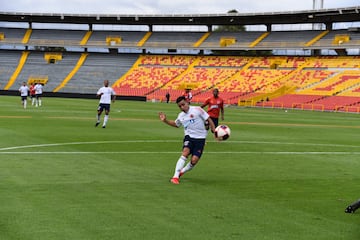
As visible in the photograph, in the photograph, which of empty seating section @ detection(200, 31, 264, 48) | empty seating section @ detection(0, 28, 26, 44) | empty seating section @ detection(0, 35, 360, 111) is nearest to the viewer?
empty seating section @ detection(0, 35, 360, 111)

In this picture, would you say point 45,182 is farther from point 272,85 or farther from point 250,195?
point 272,85

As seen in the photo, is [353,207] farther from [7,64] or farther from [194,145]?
[7,64]

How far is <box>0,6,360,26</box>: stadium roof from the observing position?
240 ft

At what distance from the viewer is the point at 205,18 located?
276 feet

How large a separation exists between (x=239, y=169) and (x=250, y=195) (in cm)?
348

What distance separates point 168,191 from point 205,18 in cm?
7637

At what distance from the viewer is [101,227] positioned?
284 inches

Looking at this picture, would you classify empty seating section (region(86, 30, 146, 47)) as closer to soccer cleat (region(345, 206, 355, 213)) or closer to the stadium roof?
the stadium roof

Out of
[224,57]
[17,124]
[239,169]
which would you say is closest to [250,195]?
[239,169]

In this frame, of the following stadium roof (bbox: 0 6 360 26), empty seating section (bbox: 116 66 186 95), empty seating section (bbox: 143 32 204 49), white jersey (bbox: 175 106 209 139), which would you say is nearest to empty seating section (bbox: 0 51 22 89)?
stadium roof (bbox: 0 6 360 26)

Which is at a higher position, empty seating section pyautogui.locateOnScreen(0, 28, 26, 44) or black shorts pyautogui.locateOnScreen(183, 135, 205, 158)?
empty seating section pyautogui.locateOnScreen(0, 28, 26, 44)

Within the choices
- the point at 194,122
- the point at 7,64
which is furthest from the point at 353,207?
the point at 7,64

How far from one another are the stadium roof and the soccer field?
191ft

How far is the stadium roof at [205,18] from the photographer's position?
240ft
